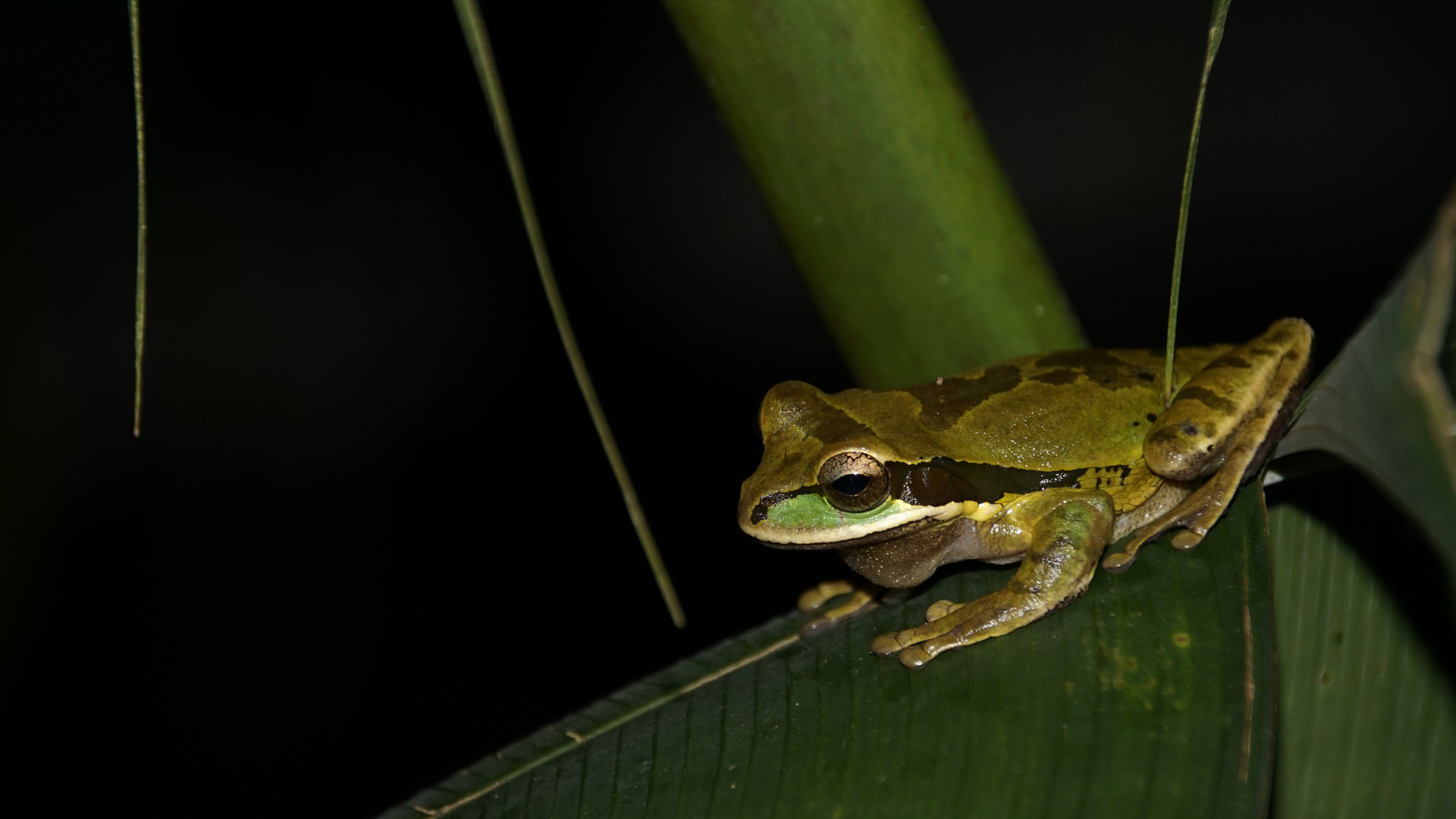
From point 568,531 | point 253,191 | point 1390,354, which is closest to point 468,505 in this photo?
point 568,531

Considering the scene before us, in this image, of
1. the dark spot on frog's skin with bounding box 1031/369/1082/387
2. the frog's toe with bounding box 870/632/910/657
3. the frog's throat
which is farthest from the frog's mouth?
the frog's toe with bounding box 870/632/910/657

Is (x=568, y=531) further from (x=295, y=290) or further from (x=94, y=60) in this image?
(x=94, y=60)

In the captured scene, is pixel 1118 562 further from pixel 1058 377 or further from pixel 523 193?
pixel 523 193

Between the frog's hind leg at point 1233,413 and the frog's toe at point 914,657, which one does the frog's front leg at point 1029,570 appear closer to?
the frog's toe at point 914,657

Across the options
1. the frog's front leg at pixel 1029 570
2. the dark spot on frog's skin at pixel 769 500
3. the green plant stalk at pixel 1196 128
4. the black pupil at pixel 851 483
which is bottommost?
the frog's front leg at pixel 1029 570

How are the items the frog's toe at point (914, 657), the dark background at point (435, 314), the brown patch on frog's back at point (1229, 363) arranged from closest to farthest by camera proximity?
the frog's toe at point (914, 657) < the brown patch on frog's back at point (1229, 363) < the dark background at point (435, 314)

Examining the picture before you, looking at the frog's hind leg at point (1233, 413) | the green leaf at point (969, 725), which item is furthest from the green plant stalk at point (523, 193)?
the frog's hind leg at point (1233, 413)
